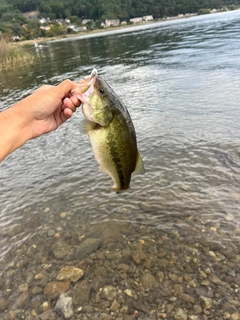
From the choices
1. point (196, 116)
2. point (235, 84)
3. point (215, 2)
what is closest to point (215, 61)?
point (235, 84)

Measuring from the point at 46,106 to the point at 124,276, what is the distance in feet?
9.68

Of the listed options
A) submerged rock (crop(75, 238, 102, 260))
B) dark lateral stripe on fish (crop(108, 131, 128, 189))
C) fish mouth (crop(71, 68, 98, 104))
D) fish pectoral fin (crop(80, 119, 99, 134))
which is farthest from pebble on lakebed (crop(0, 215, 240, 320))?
fish mouth (crop(71, 68, 98, 104))

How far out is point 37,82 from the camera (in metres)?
21.1

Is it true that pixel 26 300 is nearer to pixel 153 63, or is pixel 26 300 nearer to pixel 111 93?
pixel 111 93

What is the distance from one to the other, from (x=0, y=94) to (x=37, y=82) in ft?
10.9

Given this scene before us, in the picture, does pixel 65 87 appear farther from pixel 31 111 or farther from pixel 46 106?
pixel 31 111

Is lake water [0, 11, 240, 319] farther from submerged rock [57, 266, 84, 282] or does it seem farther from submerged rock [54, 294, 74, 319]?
submerged rock [54, 294, 74, 319]

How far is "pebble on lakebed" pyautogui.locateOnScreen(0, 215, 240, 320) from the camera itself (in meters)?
3.95

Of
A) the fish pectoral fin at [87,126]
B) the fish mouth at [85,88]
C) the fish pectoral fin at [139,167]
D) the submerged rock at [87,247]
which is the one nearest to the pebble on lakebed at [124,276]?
the submerged rock at [87,247]

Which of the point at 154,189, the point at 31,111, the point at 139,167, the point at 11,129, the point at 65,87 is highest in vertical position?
the point at 65,87

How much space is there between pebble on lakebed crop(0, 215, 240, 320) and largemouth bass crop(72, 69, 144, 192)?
2.08 metres

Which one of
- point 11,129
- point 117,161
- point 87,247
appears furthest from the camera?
point 87,247

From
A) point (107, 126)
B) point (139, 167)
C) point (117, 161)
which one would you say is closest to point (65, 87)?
point (107, 126)

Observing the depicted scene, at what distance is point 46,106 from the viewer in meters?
3.58
